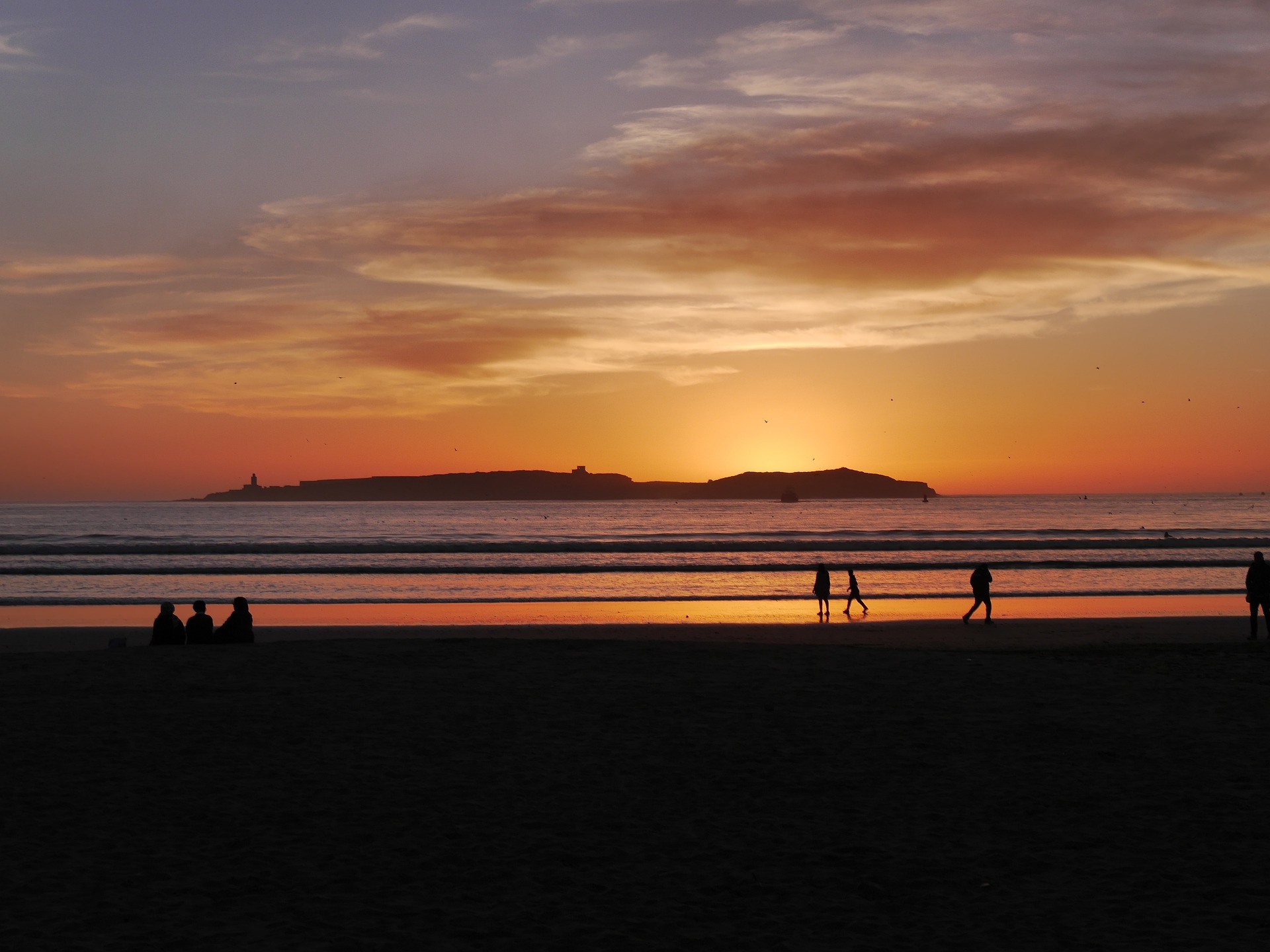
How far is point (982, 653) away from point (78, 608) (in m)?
27.2

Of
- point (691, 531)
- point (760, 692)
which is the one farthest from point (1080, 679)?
point (691, 531)

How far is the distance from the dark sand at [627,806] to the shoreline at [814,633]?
5755 millimetres

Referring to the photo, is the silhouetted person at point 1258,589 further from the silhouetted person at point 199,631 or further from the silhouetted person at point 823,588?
the silhouetted person at point 199,631

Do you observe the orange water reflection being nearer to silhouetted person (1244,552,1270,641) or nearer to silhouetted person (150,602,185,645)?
silhouetted person (1244,552,1270,641)

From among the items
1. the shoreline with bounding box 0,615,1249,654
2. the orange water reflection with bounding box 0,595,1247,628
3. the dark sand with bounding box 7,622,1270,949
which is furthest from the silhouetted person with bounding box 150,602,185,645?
the orange water reflection with bounding box 0,595,1247,628

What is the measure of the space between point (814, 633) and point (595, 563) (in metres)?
30.5

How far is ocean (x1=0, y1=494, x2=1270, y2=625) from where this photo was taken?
35.8 m

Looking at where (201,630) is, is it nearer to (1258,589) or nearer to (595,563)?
(1258,589)

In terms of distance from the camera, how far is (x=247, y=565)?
51406 millimetres

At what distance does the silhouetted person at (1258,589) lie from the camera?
1969 centimetres

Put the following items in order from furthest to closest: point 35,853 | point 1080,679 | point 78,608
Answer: point 78,608 < point 1080,679 < point 35,853

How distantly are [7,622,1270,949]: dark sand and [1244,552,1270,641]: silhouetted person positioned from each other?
18.4 ft

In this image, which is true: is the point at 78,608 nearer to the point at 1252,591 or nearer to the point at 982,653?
the point at 982,653

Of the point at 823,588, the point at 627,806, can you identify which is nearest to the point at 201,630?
the point at 627,806
